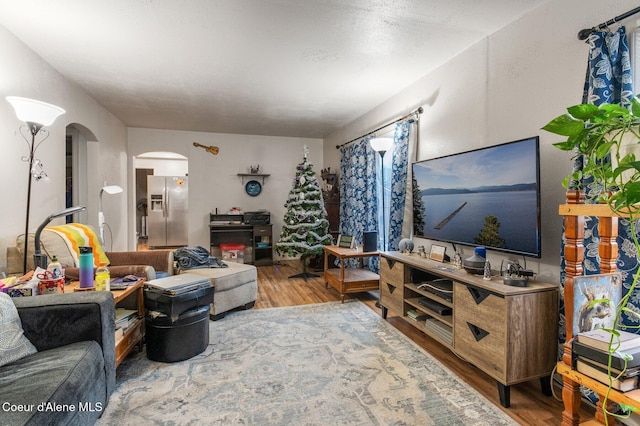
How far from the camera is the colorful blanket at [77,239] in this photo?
98.7 inches

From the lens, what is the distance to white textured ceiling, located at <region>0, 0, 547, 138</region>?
2.18 meters

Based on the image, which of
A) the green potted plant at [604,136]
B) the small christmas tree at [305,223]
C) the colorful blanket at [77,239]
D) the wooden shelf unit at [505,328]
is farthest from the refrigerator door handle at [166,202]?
the green potted plant at [604,136]

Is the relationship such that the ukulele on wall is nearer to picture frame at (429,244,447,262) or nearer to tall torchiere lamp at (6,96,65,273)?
tall torchiere lamp at (6,96,65,273)

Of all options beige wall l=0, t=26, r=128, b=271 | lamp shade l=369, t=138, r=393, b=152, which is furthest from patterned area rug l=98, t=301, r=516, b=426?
lamp shade l=369, t=138, r=393, b=152

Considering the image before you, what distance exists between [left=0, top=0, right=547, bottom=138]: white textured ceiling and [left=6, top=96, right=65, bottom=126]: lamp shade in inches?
25.4

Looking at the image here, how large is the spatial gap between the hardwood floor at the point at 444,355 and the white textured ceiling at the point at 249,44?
2.44 m

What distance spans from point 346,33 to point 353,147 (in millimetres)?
2473

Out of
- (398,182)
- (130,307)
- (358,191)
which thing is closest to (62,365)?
(130,307)

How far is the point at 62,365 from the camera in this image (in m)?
1.41

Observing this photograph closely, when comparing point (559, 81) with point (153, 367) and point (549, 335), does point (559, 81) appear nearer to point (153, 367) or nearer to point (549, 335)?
point (549, 335)

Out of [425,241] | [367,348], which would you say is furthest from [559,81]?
[367,348]

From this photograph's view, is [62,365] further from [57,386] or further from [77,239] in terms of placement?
[77,239]

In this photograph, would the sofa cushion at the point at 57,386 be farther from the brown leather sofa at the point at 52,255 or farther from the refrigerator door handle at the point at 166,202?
the refrigerator door handle at the point at 166,202

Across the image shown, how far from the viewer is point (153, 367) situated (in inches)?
89.8
